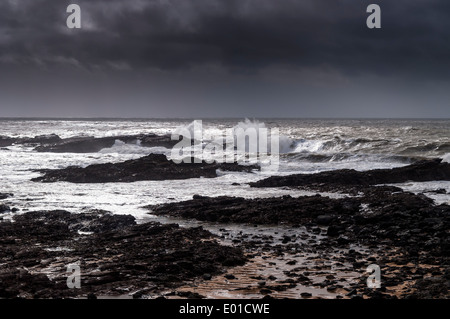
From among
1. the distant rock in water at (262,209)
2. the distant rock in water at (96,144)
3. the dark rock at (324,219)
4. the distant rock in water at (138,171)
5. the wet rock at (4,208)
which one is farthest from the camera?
the distant rock in water at (96,144)

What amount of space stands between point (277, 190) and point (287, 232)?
26.2ft

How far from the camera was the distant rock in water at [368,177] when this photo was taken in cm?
2262

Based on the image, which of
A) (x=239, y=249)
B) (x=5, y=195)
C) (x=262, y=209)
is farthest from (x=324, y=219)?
(x=5, y=195)

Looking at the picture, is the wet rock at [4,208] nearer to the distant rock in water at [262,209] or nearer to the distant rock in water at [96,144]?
the distant rock in water at [262,209]

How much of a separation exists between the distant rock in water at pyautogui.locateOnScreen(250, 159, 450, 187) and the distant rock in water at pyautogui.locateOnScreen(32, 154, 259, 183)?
16.8 feet

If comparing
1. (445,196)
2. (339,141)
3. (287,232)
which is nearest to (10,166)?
(287,232)

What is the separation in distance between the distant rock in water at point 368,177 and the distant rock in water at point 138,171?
5.14m

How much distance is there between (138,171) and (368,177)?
40.8ft

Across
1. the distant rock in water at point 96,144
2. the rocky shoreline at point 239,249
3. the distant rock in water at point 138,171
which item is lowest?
the rocky shoreline at point 239,249

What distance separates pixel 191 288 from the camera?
27.7ft

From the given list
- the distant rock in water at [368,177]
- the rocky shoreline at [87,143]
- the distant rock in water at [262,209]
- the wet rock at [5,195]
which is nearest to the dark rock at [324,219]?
the distant rock in water at [262,209]

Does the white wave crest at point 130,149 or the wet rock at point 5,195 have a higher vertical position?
the white wave crest at point 130,149

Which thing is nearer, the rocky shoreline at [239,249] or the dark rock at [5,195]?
the rocky shoreline at [239,249]
